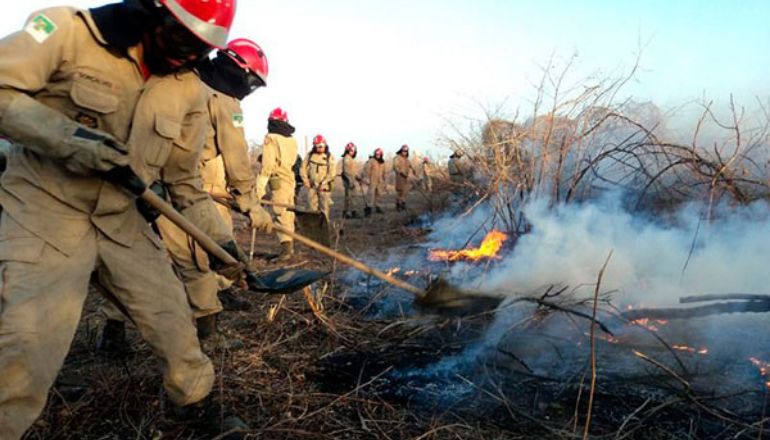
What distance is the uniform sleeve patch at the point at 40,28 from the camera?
1.89 meters

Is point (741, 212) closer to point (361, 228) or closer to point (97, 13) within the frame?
point (97, 13)

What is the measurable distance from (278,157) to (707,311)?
627cm

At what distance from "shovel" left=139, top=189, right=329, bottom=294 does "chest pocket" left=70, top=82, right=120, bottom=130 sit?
36 cm

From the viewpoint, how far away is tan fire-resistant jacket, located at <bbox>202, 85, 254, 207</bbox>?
3.96 m

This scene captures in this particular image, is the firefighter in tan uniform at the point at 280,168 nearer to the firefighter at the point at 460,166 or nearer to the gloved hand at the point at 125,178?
the firefighter at the point at 460,166

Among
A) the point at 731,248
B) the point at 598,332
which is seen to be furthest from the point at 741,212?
the point at 598,332

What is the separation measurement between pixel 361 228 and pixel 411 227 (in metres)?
1.38

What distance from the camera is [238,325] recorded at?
14.9ft

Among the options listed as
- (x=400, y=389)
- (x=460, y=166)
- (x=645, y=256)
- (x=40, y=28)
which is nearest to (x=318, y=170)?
(x=460, y=166)

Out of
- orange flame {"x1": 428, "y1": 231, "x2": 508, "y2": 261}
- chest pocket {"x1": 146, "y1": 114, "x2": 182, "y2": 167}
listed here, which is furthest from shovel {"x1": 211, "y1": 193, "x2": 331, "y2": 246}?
orange flame {"x1": 428, "y1": 231, "x2": 508, "y2": 261}

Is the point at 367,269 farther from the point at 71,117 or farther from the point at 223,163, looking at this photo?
the point at 223,163

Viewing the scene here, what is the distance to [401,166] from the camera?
1756 centimetres

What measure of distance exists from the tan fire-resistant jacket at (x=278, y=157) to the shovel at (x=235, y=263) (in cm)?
531

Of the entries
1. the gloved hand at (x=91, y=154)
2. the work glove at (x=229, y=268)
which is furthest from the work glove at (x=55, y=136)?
the work glove at (x=229, y=268)
